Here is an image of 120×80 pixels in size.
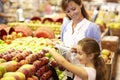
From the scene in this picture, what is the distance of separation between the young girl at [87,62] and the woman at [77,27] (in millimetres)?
396

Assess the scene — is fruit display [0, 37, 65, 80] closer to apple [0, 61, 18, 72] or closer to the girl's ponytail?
apple [0, 61, 18, 72]

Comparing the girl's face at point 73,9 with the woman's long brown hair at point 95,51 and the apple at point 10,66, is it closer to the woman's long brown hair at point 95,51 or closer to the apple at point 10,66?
the woman's long brown hair at point 95,51

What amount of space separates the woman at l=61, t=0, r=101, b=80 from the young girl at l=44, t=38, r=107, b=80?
1.30ft

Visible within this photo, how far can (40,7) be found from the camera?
449 inches

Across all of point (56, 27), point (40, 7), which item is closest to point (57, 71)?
point (56, 27)

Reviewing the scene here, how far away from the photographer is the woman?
3.21 m

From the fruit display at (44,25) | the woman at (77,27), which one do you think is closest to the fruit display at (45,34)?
the fruit display at (44,25)

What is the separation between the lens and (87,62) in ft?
8.95

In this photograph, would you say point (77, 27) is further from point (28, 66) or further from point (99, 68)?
point (28, 66)

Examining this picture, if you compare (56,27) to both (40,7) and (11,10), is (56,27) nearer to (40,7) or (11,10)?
(11,10)

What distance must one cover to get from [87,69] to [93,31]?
65 cm

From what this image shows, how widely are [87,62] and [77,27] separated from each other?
664 millimetres

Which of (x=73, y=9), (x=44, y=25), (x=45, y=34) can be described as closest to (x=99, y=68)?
(x=73, y=9)

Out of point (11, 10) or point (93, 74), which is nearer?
point (93, 74)
